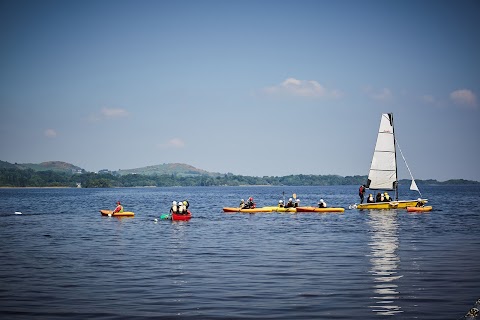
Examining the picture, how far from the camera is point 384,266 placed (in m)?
30.8

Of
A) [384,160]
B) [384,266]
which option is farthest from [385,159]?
[384,266]

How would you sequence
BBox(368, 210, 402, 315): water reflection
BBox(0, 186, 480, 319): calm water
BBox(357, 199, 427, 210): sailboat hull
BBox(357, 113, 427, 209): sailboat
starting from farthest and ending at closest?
BBox(357, 113, 427, 209): sailboat → BBox(357, 199, 427, 210): sailboat hull → BBox(368, 210, 402, 315): water reflection → BBox(0, 186, 480, 319): calm water

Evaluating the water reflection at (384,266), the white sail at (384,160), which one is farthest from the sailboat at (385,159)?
the water reflection at (384,266)

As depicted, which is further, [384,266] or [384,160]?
[384,160]

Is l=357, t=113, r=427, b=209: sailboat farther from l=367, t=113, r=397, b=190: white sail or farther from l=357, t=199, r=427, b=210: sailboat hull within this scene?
l=357, t=199, r=427, b=210: sailboat hull

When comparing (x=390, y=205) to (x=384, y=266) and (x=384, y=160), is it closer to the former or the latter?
(x=384, y=160)

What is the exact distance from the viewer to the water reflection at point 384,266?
21750mm

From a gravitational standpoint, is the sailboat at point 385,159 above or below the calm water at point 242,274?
above

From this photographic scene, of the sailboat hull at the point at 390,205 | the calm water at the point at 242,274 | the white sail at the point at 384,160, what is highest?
the white sail at the point at 384,160

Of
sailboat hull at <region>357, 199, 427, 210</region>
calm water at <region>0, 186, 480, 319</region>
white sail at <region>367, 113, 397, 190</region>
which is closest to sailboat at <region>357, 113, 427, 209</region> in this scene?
white sail at <region>367, 113, 397, 190</region>

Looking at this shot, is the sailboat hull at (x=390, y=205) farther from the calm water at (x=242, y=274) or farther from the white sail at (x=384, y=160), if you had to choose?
the calm water at (x=242, y=274)

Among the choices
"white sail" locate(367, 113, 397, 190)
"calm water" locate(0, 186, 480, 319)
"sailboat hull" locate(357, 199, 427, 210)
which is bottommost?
"calm water" locate(0, 186, 480, 319)

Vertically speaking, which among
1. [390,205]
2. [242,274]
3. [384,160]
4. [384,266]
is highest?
[384,160]

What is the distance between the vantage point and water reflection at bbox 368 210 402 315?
71.4 feet
